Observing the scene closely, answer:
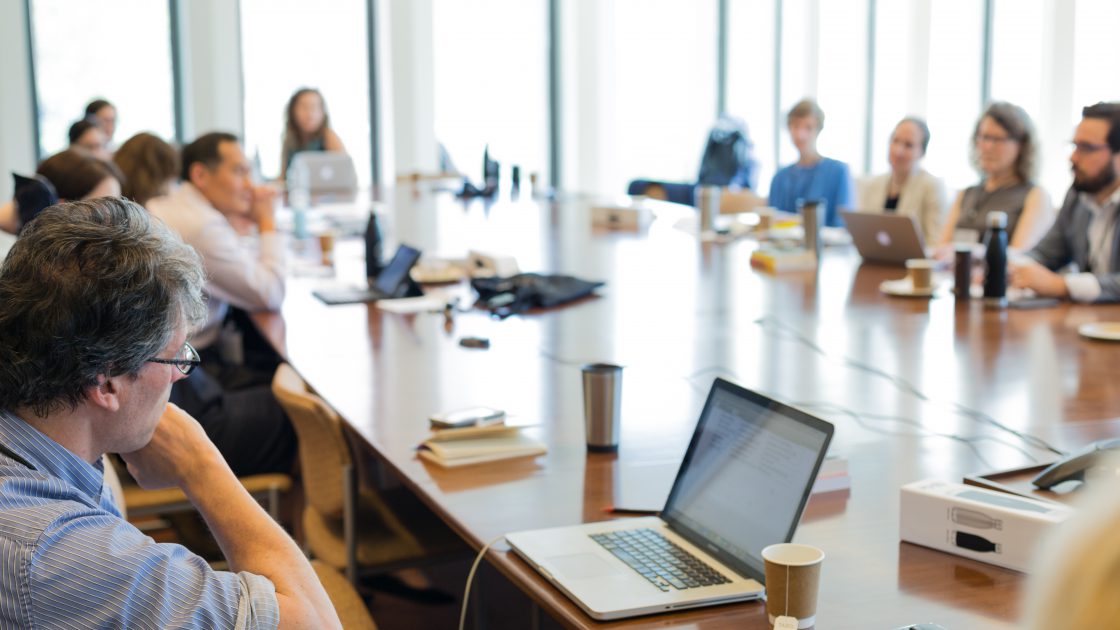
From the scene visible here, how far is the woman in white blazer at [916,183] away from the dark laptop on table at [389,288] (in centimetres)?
259

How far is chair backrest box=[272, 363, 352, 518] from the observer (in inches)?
92.4

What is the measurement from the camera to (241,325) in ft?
13.0

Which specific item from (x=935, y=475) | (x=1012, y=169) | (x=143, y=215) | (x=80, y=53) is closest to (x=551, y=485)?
(x=935, y=475)

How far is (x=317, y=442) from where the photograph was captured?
244 cm

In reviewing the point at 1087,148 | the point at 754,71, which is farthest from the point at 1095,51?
the point at 1087,148

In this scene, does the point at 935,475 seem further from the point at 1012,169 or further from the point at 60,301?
the point at 1012,169

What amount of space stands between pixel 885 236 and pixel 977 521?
2.94m

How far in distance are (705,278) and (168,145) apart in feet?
6.23

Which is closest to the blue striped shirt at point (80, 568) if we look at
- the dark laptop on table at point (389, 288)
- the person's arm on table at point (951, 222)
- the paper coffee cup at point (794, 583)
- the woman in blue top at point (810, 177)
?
the paper coffee cup at point (794, 583)

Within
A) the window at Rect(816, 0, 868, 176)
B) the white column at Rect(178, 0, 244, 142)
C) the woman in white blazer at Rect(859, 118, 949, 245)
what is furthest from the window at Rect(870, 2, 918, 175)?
the white column at Rect(178, 0, 244, 142)

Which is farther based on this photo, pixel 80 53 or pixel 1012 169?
pixel 80 53

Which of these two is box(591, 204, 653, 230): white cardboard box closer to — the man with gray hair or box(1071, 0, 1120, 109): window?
box(1071, 0, 1120, 109): window

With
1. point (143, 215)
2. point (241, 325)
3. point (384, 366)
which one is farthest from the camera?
point (241, 325)

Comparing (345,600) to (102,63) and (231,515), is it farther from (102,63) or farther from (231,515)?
(102,63)
